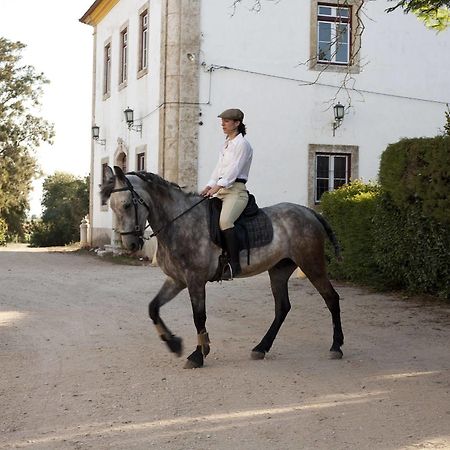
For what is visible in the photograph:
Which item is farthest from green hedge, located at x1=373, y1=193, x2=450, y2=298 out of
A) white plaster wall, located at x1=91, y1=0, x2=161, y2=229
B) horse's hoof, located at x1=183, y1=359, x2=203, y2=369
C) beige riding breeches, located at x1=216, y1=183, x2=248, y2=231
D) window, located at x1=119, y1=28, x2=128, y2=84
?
window, located at x1=119, y1=28, x2=128, y2=84

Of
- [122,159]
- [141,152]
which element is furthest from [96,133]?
[141,152]

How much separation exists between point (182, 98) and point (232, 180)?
1295 centimetres

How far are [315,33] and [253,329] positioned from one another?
1334 centimetres

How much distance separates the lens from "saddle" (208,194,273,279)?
721 centimetres

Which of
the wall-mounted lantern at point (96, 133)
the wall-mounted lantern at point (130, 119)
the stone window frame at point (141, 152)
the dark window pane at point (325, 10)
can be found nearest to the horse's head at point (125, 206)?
the stone window frame at point (141, 152)

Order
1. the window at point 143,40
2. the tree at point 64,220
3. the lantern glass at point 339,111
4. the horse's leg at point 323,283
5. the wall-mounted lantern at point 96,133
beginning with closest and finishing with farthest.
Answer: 1. the horse's leg at point 323,283
2. the lantern glass at point 339,111
3. the window at point 143,40
4. the wall-mounted lantern at point 96,133
5. the tree at point 64,220

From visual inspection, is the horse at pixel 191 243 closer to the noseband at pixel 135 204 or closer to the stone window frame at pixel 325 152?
the noseband at pixel 135 204

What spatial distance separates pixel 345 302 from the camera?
11.9 meters

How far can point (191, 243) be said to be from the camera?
23.4 feet

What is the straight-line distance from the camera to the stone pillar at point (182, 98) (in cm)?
1961

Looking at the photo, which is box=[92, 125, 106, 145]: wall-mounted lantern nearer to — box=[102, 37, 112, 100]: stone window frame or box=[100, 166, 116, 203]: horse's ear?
box=[102, 37, 112, 100]: stone window frame

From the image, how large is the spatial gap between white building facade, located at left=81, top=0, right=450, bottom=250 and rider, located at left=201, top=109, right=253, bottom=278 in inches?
484

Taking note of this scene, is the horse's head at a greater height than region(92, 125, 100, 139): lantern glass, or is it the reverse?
region(92, 125, 100, 139): lantern glass

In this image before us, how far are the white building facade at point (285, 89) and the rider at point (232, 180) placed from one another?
12.3m
